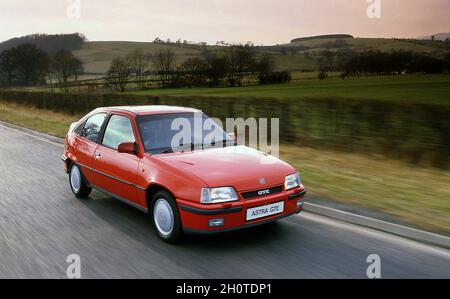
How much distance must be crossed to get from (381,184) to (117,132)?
465 centimetres

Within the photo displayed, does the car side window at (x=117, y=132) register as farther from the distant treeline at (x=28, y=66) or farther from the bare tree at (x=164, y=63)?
the distant treeline at (x=28, y=66)

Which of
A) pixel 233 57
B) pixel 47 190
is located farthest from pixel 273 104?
pixel 233 57

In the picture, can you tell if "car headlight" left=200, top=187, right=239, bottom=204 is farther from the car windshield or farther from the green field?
the green field

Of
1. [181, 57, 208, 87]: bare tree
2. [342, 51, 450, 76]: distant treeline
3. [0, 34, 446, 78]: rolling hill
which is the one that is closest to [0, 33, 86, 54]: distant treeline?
[0, 34, 446, 78]: rolling hill

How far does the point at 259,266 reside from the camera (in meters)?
4.54

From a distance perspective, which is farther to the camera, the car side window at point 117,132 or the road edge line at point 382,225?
the car side window at point 117,132

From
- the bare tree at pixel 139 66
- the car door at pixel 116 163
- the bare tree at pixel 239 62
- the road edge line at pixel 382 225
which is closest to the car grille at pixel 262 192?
the road edge line at pixel 382 225

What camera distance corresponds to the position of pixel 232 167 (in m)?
5.15

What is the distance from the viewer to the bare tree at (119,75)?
54281mm

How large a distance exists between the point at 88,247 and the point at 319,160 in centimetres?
703

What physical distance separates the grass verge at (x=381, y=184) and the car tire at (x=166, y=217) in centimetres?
293

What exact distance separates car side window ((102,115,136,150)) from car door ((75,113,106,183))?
0.91ft

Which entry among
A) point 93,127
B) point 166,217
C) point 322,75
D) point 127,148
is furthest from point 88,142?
point 322,75

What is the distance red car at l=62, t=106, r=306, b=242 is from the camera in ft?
16.0
